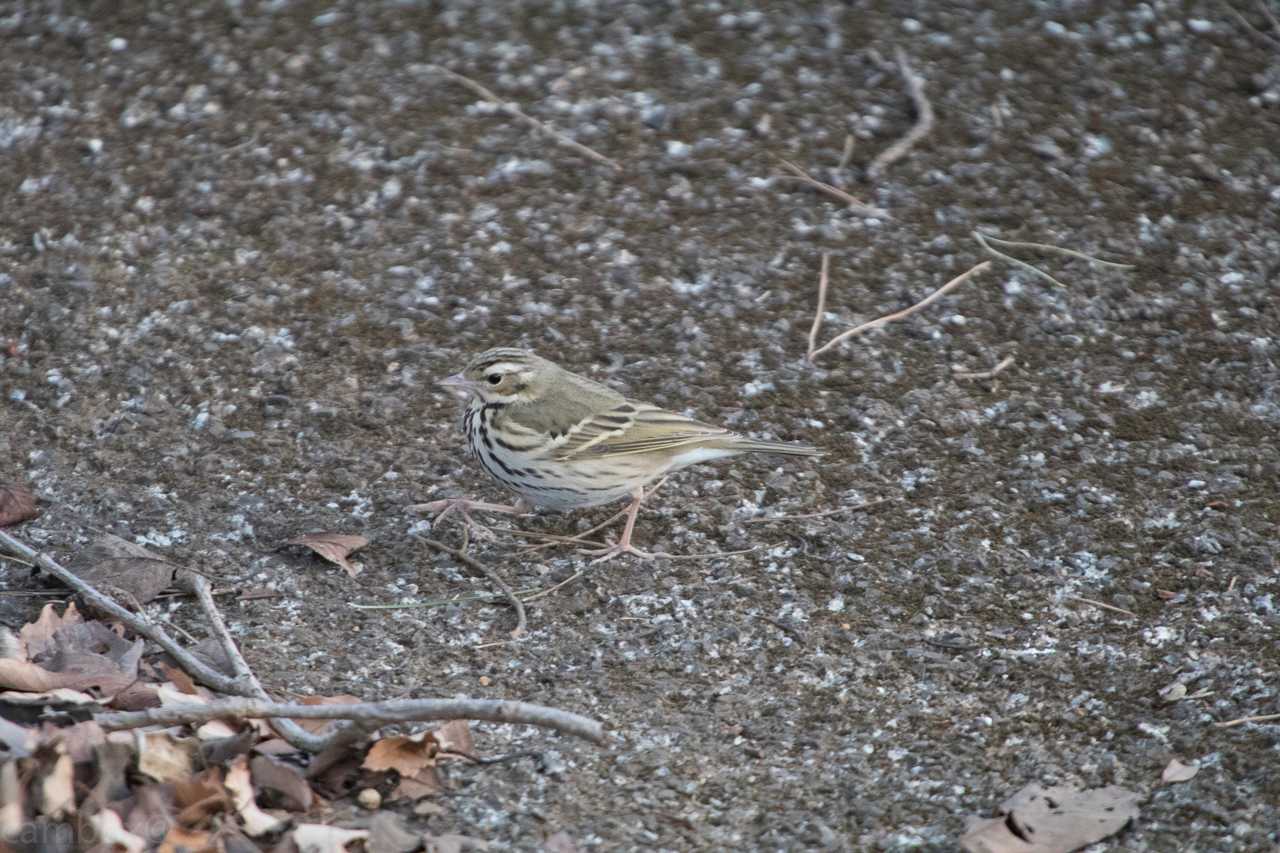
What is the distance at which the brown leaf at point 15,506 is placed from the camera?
4.99 meters

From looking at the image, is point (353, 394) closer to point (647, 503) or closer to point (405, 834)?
point (647, 503)

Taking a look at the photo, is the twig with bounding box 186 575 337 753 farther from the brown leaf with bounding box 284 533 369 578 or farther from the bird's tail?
the bird's tail

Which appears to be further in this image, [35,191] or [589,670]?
[35,191]

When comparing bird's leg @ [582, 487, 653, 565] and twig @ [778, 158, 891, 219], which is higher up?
bird's leg @ [582, 487, 653, 565]

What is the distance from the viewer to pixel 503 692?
→ 431 centimetres

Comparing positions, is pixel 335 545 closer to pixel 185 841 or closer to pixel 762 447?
pixel 762 447

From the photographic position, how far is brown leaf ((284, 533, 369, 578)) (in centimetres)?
488

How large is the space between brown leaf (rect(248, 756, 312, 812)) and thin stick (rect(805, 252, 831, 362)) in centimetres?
303

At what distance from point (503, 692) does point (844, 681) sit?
3.31ft

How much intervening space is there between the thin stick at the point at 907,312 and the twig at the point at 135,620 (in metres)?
2.88

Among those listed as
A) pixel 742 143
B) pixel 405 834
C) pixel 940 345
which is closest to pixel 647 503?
pixel 940 345

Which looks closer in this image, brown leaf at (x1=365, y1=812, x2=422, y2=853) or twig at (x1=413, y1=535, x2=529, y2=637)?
brown leaf at (x1=365, y1=812, x2=422, y2=853)

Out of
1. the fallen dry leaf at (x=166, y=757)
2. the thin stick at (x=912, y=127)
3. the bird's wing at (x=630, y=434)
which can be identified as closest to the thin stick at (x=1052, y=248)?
the thin stick at (x=912, y=127)

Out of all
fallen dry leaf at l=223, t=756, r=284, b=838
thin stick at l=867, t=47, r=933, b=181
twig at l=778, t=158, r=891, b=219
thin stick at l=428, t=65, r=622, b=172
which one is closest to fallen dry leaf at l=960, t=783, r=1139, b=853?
fallen dry leaf at l=223, t=756, r=284, b=838
